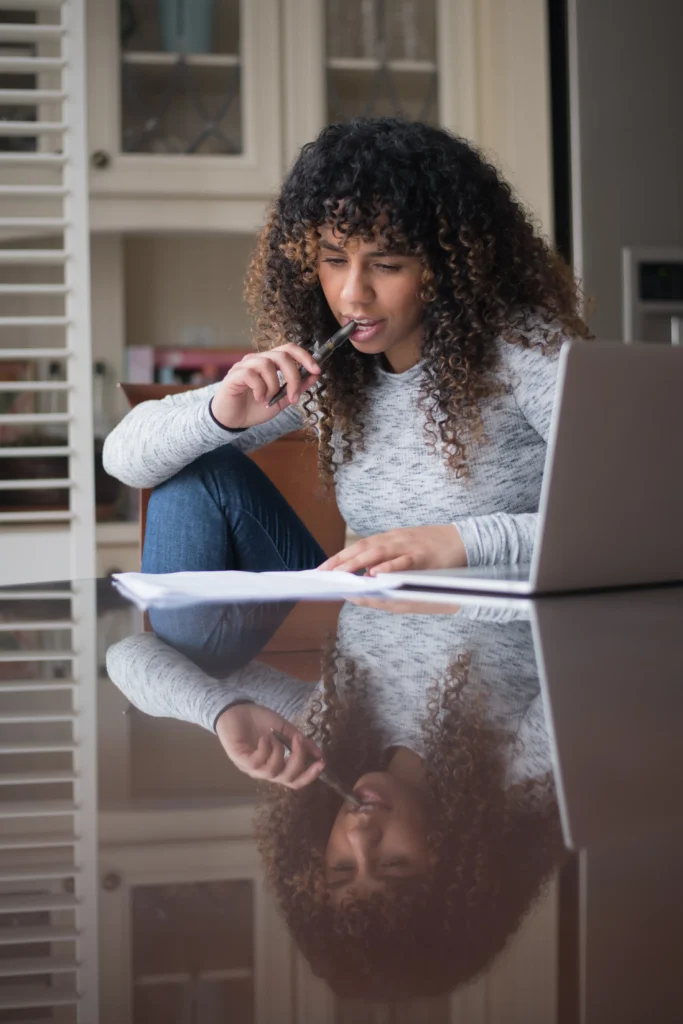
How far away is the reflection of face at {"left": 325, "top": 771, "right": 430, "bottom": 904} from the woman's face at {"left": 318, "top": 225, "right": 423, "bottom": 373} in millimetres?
1111

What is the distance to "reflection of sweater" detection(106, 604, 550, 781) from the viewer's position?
15.3 inches

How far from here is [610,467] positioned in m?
0.81

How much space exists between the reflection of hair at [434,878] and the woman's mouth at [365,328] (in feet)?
3.47

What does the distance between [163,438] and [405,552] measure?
1.37 ft

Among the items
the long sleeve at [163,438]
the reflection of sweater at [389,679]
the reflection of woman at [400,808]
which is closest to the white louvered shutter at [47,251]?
the long sleeve at [163,438]

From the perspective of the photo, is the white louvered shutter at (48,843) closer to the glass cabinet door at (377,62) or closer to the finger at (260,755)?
the finger at (260,755)

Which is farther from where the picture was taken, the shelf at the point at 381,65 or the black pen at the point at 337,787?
the shelf at the point at 381,65

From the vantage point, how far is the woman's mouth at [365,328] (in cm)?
136

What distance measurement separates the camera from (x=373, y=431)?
1.50m

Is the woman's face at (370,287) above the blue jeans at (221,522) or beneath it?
above

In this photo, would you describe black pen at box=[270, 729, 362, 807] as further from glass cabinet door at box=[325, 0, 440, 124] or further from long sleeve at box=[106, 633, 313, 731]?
glass cabinet door at box=[325, 0, 440, 124]

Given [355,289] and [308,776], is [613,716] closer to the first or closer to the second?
[308,776]

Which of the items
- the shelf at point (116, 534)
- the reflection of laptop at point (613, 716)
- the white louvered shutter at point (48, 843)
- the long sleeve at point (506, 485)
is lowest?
the shelf at point (116, 534)

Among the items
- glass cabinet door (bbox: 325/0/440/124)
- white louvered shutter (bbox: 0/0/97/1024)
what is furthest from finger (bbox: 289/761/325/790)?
glass cabinet door (bbox: 325/0/440/124)
